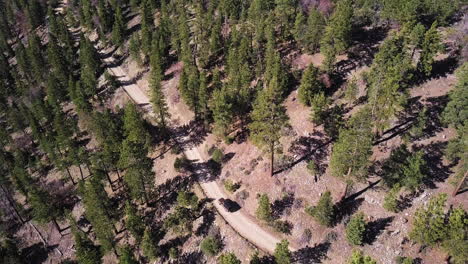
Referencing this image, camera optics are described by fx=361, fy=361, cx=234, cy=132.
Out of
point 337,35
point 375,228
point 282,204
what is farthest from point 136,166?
point 337,35

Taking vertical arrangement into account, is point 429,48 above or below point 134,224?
above

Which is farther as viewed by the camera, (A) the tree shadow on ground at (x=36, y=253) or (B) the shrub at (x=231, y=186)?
(A) the tree shadow on ground at (x=36, y=253)

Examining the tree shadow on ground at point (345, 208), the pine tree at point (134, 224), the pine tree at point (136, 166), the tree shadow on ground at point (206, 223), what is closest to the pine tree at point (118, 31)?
the pine tree at point (136, 166)

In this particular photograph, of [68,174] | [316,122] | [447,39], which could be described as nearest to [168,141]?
[68,174]

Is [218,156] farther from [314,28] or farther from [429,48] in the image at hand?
[429,48]

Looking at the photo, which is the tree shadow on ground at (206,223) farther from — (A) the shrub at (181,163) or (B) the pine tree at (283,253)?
(B) the pine tree at (283,253)

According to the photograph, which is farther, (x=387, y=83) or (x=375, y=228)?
(x=387, y=83)

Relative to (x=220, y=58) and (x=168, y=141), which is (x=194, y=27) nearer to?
(x=220, y=58)
